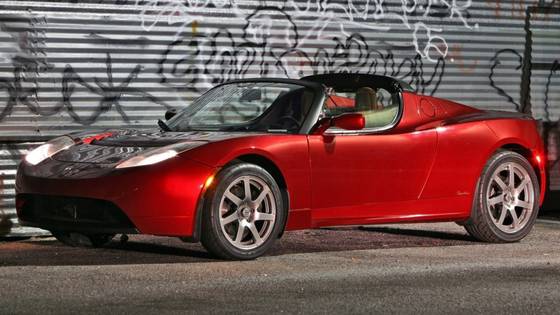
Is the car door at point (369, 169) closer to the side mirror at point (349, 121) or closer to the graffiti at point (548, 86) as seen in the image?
the side mirror at point (349, 121)

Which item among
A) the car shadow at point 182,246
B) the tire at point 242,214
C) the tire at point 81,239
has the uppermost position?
the tire at point 242,214

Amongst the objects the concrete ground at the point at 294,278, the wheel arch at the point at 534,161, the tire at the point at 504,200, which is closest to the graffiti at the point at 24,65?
the concrete ground at the point at 294,278

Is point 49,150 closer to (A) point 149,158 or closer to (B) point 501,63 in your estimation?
(A) point 149,158

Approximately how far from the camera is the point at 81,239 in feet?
26.3

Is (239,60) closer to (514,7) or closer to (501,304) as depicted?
(514,7)

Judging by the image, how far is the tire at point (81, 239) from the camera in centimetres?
798

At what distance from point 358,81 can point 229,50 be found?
7.55ft

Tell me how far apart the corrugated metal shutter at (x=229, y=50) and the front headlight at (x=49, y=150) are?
216 cm

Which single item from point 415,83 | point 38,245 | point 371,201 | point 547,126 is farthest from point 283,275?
point 547,126

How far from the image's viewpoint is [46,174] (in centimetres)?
766

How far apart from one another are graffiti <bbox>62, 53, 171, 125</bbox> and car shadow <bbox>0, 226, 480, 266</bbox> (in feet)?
4.39

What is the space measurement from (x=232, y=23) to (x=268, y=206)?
3.75 meters

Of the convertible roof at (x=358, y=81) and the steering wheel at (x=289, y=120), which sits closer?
the steering wheel at (x=289, y=120)

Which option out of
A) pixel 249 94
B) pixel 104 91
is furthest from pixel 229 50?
pixel 249 94
